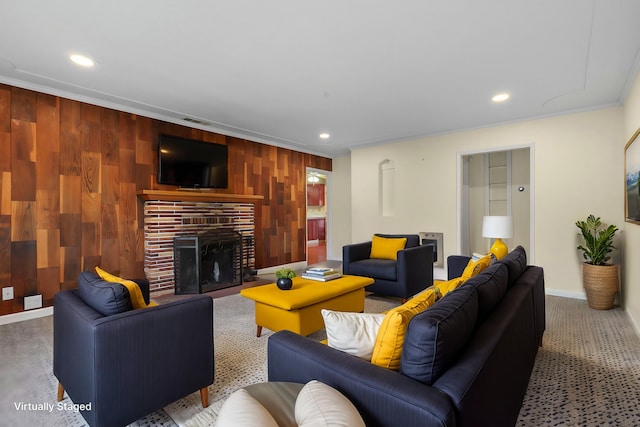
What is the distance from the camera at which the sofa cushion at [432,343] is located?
100 cm

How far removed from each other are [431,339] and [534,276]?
169cm

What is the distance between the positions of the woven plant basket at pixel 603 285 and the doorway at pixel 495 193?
1.80m

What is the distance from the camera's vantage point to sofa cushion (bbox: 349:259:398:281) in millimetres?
3789

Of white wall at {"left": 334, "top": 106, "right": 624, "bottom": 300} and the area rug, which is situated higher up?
white wall at {"left": 334, "top": 106, "right": 624, "bottom": 300}

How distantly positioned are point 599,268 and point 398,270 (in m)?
2.16

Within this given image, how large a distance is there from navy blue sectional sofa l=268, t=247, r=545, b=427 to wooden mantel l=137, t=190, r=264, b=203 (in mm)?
3385

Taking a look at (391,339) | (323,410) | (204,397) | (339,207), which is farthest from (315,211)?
(323,410)

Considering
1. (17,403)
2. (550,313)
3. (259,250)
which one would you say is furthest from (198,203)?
(550,313)

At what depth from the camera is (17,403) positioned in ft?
6.10

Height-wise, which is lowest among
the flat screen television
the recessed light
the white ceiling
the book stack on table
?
the book stack on table

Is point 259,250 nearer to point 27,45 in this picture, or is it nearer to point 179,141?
point 179,141

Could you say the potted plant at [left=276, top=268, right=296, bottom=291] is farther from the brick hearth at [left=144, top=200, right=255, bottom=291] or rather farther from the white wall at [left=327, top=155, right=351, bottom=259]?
the white wall at [left=327, top=155, right=351, bottom=259]

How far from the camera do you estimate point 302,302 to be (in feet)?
8.09

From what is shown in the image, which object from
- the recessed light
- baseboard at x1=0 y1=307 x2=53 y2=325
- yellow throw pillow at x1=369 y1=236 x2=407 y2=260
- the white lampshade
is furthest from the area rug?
the recessed light
